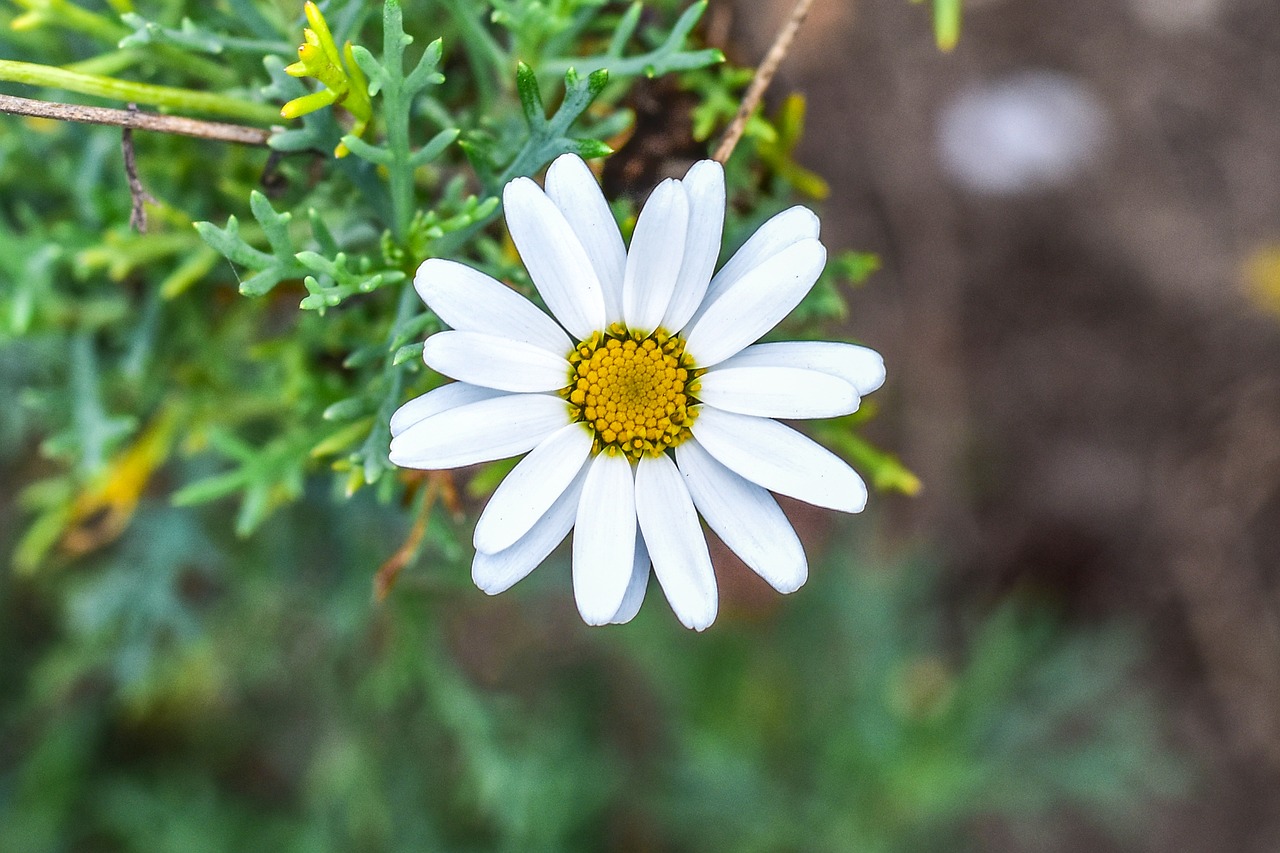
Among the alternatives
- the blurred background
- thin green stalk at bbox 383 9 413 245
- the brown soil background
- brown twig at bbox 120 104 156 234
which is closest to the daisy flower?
thin green stalk at bbox 383 9 413 245

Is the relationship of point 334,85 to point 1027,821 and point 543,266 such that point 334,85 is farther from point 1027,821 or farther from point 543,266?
point 1027,821

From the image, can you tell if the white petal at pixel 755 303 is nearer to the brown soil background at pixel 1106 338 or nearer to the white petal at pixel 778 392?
the white petal at pixel 778 392

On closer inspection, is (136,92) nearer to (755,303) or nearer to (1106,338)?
(755,303)

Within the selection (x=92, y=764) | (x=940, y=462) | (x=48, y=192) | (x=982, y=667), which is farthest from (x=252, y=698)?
(x=940, y=462)

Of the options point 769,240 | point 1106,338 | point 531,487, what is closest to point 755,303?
point 769,240

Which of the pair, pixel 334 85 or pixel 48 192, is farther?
pixel 48 192

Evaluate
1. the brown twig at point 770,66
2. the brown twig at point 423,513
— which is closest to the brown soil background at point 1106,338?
the brown twig at point 770,66

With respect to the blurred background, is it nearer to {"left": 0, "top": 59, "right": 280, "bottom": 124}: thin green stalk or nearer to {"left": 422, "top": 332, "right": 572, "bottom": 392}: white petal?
{"left": 0, "top": 59, "right": 280, "bottom": 124}: thin green stalk
